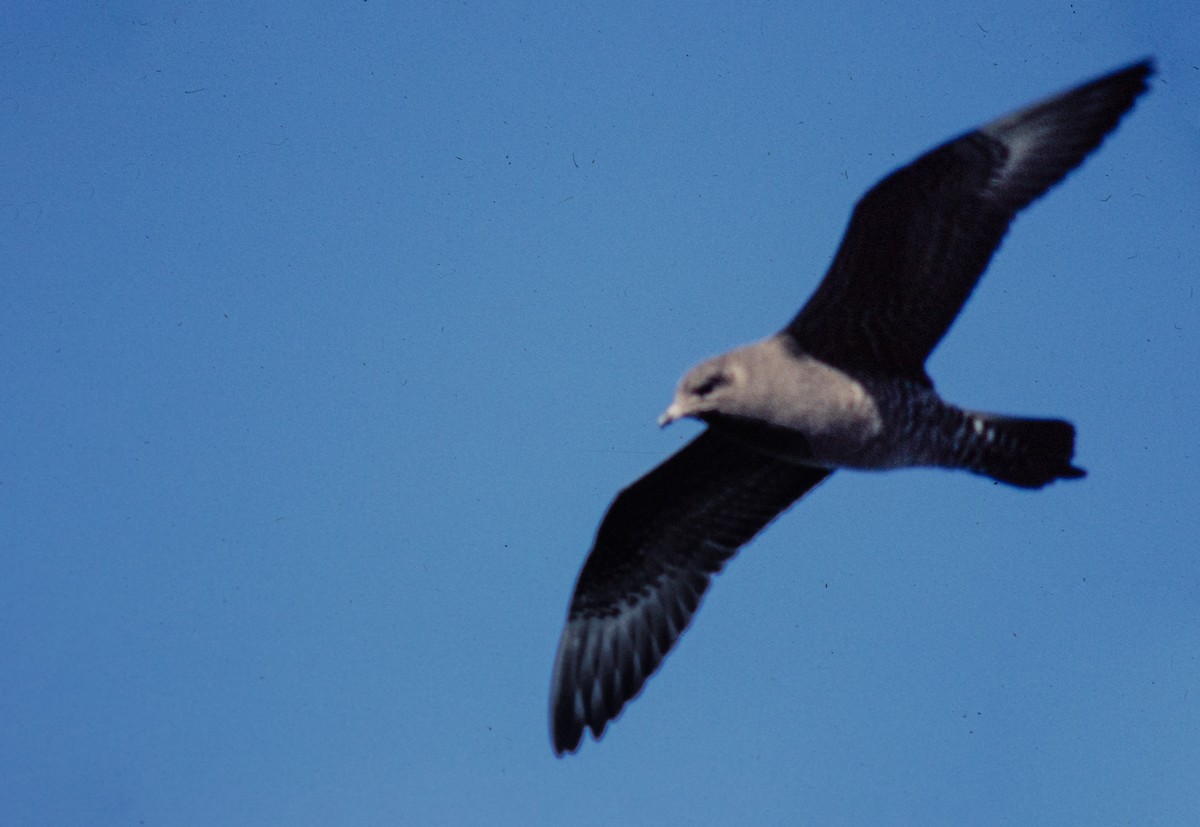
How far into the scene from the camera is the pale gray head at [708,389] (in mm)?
5211

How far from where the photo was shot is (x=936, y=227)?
5.22 meters

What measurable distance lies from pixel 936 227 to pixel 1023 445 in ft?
3.62

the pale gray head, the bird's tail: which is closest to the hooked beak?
the pale gray head

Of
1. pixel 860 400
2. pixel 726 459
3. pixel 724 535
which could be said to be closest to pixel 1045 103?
pixel 860 400

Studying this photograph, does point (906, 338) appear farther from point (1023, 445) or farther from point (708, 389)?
point (708, 389)

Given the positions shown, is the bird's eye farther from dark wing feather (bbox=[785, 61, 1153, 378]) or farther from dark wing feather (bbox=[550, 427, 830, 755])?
dark wing feather (bbox=[550, 427, 830, 755])

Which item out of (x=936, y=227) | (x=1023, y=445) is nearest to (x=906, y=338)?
(x=936, y=227)

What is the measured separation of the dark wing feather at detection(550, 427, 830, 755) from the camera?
6.06 m

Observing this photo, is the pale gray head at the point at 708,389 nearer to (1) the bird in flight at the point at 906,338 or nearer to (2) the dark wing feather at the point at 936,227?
(1) the bird in flight at the point at 906,338

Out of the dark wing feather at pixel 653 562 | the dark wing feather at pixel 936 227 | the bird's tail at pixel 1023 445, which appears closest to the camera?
the dark wing feather at pixel 936 227

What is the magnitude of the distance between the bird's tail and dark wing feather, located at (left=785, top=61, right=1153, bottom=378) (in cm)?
39

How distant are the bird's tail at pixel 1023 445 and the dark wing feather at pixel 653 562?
2.88 ft

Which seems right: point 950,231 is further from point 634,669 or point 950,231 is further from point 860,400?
Answer: point 634,669

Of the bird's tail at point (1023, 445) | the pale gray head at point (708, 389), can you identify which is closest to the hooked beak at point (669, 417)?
the pale gray head at point (708, 389)
